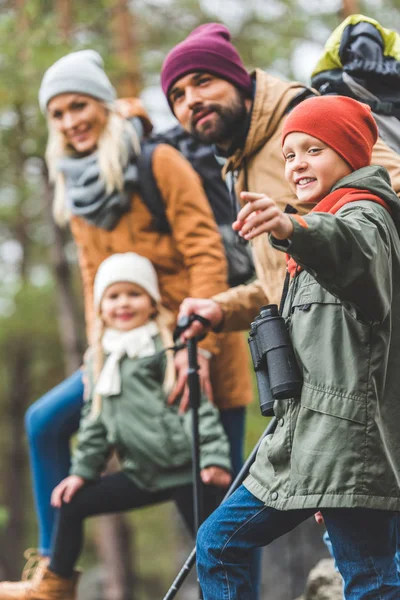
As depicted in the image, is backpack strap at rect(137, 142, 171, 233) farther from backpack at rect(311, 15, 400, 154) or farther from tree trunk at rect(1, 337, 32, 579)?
tree trunk at rect(1, 337, 32, 579)

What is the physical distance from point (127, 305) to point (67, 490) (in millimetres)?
905

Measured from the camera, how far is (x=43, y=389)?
755 inches

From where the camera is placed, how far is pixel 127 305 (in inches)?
166

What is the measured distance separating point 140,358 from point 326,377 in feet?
5.98

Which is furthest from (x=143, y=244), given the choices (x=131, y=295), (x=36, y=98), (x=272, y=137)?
(x=36, y=98)

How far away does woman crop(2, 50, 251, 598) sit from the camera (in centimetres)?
418

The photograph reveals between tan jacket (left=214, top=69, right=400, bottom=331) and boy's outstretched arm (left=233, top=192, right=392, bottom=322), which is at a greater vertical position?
tan jacket (left=214, top=69, right=400, bottom=331)

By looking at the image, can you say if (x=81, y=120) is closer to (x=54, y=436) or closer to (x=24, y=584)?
(x=54, y=436)

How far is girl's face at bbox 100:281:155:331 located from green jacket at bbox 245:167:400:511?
177 cm

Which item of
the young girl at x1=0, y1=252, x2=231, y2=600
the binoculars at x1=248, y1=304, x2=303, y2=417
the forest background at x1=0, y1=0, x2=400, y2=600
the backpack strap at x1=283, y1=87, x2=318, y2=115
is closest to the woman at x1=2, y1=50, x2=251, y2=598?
the young girl at x1=0, y1=252, x2=231, y2=600

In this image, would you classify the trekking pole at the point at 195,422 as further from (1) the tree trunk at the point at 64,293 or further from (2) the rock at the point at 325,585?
(1) the tree trunk at the point at 64,293

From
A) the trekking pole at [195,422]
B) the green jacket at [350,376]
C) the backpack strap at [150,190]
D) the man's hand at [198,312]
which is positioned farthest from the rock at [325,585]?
the green jacket at [350,376]

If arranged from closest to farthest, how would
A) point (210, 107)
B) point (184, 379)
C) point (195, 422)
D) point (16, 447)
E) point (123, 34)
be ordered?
point (210, 107), point (195, 422), point (184, 379), point (123, 34), point (16, 447)

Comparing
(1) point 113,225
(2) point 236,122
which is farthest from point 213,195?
(2) point 236,122
